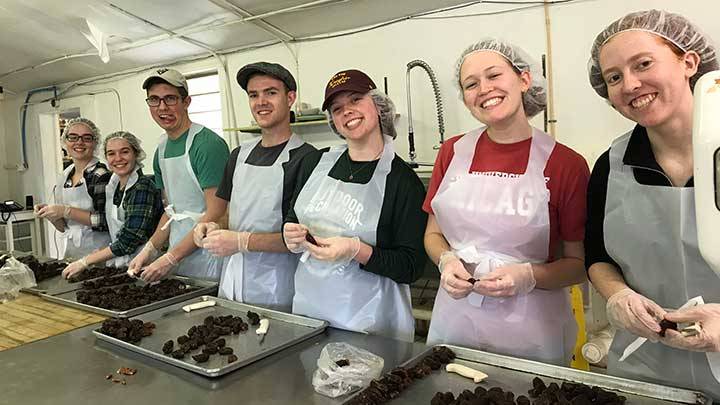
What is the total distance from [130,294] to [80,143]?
1434 mm

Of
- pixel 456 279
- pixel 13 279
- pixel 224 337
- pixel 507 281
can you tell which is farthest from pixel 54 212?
pixel 507 281

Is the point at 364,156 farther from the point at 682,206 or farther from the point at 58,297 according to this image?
the point at 58,297

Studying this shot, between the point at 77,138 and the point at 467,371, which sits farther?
the point at 77,138

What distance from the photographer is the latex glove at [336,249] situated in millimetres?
1396

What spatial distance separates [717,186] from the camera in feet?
2.17

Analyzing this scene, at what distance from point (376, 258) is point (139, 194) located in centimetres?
139

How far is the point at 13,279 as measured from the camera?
2035 millimetres

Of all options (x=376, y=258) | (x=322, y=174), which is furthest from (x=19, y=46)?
(x=376, y=258)

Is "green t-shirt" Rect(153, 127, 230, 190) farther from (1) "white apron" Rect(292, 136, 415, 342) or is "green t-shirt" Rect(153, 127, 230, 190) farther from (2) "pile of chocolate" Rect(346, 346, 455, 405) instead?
(2) "pile of chocolate" Rect(346, 346, 455, 405)

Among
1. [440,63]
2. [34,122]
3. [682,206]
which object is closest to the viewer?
[682,206]

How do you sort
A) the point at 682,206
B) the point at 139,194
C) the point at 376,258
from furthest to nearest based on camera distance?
1. the point at 139,194
2. the point at 376,258
3. the point at 682,206

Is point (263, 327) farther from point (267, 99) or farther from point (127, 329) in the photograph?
point (267, 99)

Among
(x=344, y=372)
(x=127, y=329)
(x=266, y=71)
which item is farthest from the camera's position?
(x=266, y=71)

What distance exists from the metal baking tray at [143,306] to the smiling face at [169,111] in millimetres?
652
